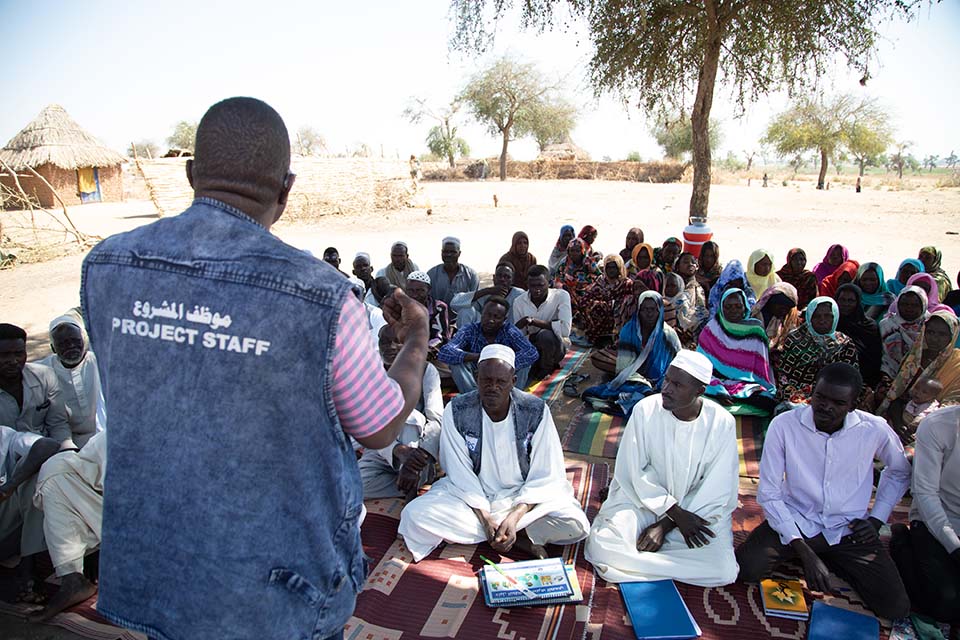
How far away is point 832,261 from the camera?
300 inches

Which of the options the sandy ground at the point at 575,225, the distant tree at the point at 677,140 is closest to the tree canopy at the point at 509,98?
the distant tree at the point at 677,140

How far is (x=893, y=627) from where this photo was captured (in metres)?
2.93

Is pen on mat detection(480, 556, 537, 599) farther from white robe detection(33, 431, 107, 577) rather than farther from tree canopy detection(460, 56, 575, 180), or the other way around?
tree canopy detection(460, 56, 575, 180)

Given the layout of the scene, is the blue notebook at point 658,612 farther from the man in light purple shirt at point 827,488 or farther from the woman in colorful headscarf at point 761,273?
the woman in colorful headscarf at point 761,273

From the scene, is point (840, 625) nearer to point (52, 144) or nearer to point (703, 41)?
point (703, 41)

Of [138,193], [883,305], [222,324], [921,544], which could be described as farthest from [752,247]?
[138,193]

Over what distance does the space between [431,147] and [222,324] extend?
48.4 meters

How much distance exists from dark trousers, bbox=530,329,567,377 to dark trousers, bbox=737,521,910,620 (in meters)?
3.21

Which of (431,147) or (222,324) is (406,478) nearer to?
(222,324)

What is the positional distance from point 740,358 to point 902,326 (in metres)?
1.31

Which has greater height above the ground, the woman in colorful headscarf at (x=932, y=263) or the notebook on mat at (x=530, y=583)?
the woman in colorful headscarf at (x=932, y=263)

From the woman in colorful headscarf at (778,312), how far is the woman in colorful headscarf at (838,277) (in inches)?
66.0

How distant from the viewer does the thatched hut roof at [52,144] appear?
22.2 metres

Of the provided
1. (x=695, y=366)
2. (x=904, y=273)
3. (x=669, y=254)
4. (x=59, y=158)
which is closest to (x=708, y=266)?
(x=669, y=254)
